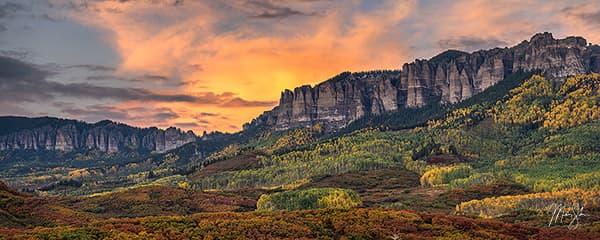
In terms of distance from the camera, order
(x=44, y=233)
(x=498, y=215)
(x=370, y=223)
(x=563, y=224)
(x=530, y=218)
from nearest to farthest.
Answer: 1. (x=44, y=233)
2. (x=370, y=223)
3. (x=563, y=224)
4. (x=530, y=218)
5. (x=498, y=215)

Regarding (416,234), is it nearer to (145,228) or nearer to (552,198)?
(145,228)

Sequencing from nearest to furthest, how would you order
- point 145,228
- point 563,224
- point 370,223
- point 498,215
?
point 145,228 → point 370,223 → point 563,224 → point 498,215

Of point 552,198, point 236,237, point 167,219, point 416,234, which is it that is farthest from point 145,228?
point 552,198

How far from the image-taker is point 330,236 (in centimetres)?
8250

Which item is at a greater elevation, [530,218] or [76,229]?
[76,229]

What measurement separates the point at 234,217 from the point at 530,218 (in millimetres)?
99562

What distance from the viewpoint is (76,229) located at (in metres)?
76.7

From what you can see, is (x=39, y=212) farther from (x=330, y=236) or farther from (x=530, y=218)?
(x=530, y=218)

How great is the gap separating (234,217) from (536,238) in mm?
48915

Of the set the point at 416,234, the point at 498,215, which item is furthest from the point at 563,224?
the point at 416,234

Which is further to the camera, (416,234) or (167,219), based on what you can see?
(167,219)

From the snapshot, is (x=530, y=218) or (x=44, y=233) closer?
(x=44, y=233)

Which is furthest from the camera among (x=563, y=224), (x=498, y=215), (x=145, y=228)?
(x=498, y=215)

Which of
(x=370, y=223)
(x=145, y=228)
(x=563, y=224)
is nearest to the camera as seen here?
(x=145, y=228)
